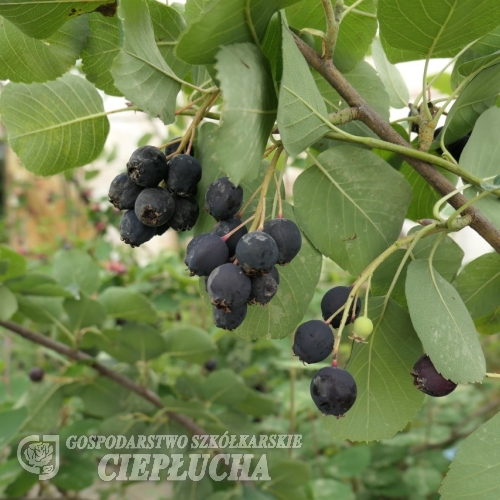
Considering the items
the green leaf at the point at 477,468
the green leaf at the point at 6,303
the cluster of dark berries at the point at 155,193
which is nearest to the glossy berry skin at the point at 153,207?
the cluster of dark berries at the point at 155,193

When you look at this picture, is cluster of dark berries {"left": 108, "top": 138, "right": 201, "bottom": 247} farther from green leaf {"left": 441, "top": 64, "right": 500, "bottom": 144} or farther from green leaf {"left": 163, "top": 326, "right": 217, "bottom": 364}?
green leaf {"left": 163, "top": 326, "right": 217, "bottom": 364}

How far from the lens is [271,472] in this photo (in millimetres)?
1575

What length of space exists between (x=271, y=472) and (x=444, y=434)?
4.13ft

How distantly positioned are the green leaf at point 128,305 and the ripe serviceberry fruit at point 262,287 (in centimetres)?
87

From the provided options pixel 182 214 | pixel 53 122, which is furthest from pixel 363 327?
pixel 53 122

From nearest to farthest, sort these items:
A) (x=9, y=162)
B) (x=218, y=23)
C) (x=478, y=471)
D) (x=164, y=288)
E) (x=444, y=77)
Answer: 1. (x=218, y=23)
2. (x=478, y=471)
3. (x=444, y=77)
4. (x=164, y=288)
5. (x=9, y=162)

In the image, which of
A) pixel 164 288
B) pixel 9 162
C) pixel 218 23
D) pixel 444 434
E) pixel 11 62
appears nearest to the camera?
pixel 218 23

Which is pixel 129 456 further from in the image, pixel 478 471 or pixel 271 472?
Result: pixel 478 471

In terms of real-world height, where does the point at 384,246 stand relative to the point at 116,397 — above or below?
above

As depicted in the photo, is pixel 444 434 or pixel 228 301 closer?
pixel 228 301

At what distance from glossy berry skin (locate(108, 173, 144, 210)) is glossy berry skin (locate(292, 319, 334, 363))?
0.28 meters

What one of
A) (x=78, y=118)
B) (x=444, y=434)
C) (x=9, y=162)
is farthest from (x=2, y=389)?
(x=9, y=162)

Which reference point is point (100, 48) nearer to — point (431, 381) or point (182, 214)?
point (182, 214)

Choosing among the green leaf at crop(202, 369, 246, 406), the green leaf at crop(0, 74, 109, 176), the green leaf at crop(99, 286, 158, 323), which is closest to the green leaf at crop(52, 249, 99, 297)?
the green leaf at crop(99, 286, 158, 323)
